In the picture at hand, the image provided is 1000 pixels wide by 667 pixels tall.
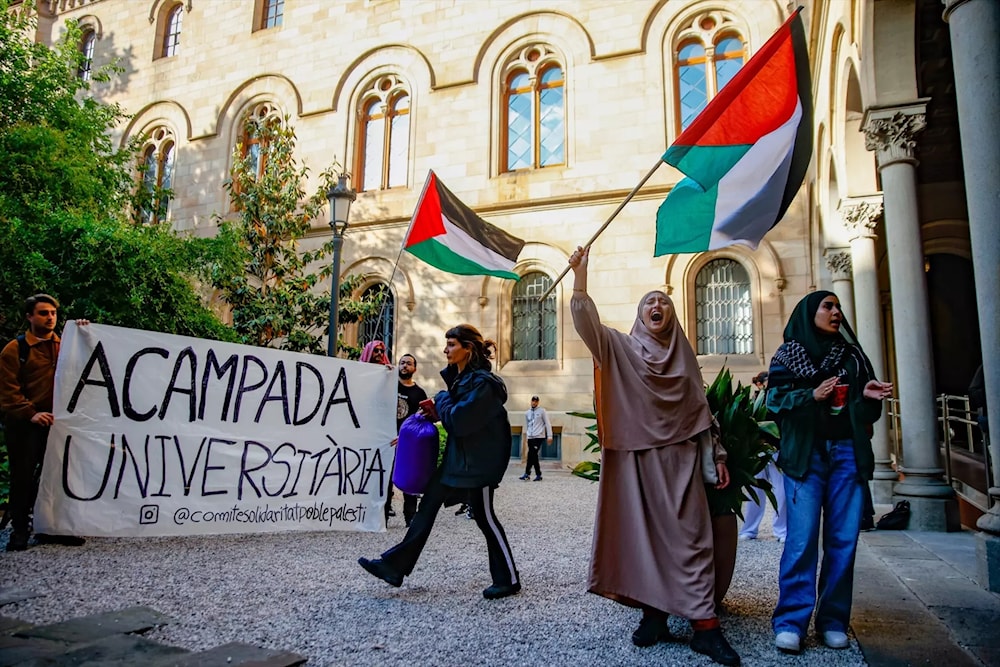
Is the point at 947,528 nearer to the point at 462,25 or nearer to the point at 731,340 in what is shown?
the point at 731,340

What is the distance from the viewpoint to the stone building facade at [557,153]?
34.7ft

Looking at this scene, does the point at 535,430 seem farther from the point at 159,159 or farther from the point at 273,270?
the point at 159,159

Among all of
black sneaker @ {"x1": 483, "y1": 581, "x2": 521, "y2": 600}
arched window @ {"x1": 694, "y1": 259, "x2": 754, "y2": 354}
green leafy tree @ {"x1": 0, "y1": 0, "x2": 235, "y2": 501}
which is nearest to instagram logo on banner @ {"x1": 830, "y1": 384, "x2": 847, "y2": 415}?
black sneaker @ {"x1": 483, "y1": 581, "x2": 521, "y2": 600}

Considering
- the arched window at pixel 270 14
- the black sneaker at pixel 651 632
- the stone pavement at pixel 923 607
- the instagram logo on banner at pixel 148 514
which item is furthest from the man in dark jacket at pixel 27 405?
the arched window at pixel 270 14

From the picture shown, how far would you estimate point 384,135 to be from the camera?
53.5 ft

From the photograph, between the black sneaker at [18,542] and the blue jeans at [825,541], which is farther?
the black sneaker at [18,542]

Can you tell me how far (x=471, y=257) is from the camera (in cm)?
648

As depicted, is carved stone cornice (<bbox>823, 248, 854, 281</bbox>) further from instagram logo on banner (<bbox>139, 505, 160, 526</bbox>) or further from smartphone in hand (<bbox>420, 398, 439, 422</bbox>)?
instagram logo on banner (<bbox>139, 505, 160, 526</bbox>)

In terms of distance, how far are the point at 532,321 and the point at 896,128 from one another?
8484 millimetres

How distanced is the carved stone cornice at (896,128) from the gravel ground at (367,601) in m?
4.53

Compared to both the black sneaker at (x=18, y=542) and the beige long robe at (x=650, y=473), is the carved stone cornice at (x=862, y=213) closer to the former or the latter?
the beige long robe at (x=650, y=473)

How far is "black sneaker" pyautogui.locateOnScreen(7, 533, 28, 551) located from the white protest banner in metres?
0.56

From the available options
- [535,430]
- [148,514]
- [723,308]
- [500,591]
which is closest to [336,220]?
[148,514]

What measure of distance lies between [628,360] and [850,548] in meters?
1.48
